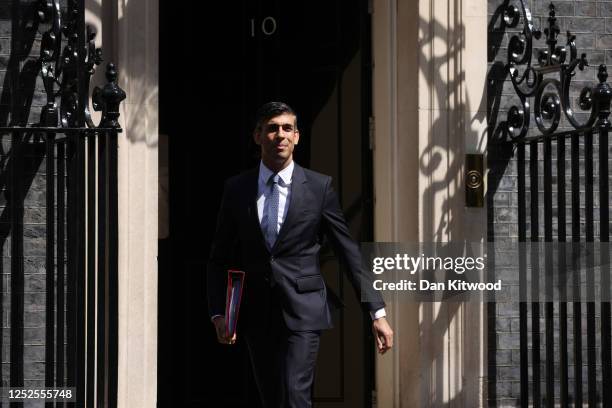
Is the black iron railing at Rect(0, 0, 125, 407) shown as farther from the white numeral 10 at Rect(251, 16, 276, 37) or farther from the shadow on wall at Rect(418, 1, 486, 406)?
the shadow on wall at Rect(418, 1, 486, 406)

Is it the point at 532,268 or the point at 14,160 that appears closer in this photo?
the point at 14,160

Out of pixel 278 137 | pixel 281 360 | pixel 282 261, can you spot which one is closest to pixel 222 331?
pixel 281 360

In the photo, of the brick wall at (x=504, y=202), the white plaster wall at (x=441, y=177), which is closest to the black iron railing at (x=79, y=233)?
the white plaster wall at (x=441, y=177)

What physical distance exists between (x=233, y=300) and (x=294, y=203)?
1.74ft

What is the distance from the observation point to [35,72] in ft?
22.8

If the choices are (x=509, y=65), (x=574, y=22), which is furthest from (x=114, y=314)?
(x=574, y=22)

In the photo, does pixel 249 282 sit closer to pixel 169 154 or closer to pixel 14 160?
pixel 14 160

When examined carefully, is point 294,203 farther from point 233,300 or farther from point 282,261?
point 233,300

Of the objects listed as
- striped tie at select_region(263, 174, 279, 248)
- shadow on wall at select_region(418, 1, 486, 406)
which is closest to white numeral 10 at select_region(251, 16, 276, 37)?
shadow on wall at select_region(418, 1, 486, 406)

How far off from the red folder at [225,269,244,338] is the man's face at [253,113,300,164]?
57cm

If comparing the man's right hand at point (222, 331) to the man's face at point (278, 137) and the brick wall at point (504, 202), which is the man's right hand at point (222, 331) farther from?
the brick wall at point (504, 202)

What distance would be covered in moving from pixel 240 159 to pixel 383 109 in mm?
1050

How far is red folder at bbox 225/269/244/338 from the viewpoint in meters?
5.53

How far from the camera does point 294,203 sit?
5.59 m
